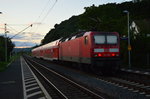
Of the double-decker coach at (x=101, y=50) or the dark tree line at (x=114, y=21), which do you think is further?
the dark tree line at (x=114, y=21)

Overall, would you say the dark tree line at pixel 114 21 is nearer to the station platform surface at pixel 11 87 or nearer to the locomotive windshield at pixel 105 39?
the locomotive windshield at pixel 105 39

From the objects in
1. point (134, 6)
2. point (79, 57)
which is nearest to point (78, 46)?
point (79, 57)

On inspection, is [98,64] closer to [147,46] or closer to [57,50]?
[147,46]

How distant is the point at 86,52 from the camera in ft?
63.7

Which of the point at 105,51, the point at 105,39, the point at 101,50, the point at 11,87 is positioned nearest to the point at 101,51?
the point at 101,50

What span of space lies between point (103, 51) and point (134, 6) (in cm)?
7162

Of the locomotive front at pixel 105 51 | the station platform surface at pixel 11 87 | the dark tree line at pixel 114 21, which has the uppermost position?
the dark tree line at pixel 114 21

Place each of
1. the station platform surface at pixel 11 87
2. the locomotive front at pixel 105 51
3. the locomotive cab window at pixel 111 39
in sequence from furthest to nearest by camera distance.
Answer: the locomotive cab window at pixel 111 39 → the locomotive front at pixel 105 51 → the station platform surface at pixel 11 87

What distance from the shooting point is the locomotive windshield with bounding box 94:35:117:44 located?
18.6 m

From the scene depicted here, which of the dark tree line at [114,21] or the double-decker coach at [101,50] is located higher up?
the dark tree line at [114,21]

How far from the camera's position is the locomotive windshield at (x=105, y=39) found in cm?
1859

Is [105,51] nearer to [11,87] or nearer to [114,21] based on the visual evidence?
[11,87]

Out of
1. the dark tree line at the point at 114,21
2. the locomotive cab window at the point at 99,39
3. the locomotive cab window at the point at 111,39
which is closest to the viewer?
the locomotive cab window at the point at 99,39

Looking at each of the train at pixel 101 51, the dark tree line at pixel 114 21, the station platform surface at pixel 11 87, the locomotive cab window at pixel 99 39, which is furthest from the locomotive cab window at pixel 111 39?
the station platform surface at pixel 11 87
